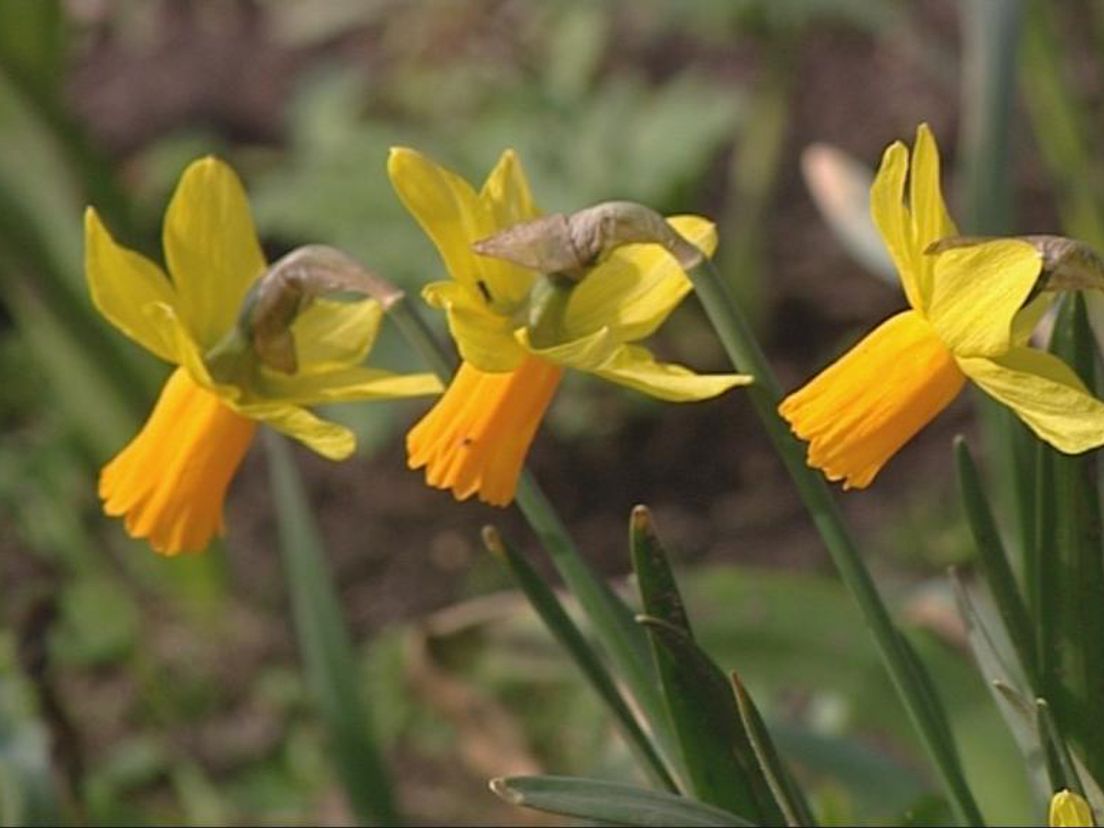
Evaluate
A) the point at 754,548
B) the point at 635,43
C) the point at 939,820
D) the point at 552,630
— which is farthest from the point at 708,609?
the point at 635,43

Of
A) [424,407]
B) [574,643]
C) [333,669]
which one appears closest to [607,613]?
[574,643]

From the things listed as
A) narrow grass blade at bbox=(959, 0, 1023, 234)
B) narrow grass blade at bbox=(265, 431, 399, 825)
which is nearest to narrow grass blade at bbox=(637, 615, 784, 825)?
narrow grass blade at bbox=(265, 431, 399, 825)

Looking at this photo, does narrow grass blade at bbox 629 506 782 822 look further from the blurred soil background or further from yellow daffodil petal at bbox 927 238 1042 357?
the blurred soil background

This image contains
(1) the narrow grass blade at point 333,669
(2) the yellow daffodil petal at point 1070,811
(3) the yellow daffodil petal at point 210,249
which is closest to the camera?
(2) the yellow daffodil petal at point 1070,811

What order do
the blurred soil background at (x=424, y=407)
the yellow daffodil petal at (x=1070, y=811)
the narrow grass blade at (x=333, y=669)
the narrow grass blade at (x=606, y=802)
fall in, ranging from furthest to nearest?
the blurred soil background at (x=424, y=407) → the narrow grass blade at (x=333, y=669) → the narrow grass blade at (x=606, y=802) → the yellow daffodil petal at (x=1070, y=811)

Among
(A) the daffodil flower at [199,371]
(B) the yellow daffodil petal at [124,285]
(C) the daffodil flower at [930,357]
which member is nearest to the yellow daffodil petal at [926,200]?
(C) the daffodil flower at [930,357]

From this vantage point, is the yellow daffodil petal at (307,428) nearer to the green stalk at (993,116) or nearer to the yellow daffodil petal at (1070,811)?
the yellow daffodil petal at (1070,811)
